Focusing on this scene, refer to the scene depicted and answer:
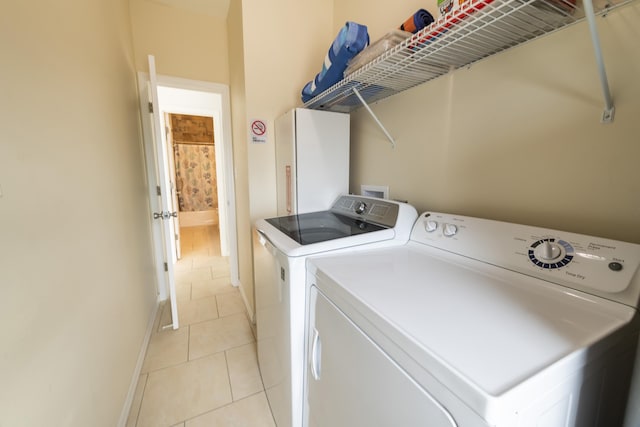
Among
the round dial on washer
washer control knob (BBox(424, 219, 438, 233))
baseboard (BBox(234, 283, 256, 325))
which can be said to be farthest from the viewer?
baseboard (BBox(234, 283, 256, 325))

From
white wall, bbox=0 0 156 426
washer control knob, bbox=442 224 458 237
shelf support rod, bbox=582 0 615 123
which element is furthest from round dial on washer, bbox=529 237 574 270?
white wall, bbox=0 0 156 426

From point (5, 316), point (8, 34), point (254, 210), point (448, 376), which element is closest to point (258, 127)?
point (254, 210)

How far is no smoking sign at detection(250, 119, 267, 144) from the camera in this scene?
5.85ft

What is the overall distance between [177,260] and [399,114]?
11.8 feet

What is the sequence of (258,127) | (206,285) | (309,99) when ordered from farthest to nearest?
(206,285) < (258,127) < (309,99)

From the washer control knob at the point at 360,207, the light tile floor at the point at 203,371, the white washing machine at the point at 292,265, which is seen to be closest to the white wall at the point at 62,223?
the light tile floor at the point at 203,371

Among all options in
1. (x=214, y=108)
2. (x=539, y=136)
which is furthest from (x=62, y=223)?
(x=214, y=108)

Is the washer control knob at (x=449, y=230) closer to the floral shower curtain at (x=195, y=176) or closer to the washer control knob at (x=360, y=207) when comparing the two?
the washer control knob at (x=360, y=207)

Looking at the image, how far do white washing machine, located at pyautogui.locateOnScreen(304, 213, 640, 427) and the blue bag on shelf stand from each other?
947mm

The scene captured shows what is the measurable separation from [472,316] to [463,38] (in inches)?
35.7

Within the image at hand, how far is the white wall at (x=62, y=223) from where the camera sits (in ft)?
2.12

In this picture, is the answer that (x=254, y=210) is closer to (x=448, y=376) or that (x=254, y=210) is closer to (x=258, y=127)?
(x=258, y=127)

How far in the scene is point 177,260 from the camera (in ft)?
11.9

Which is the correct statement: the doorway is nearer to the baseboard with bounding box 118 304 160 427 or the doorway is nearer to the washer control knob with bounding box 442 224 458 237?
the baseboard with bounding box 118 304 160 427
